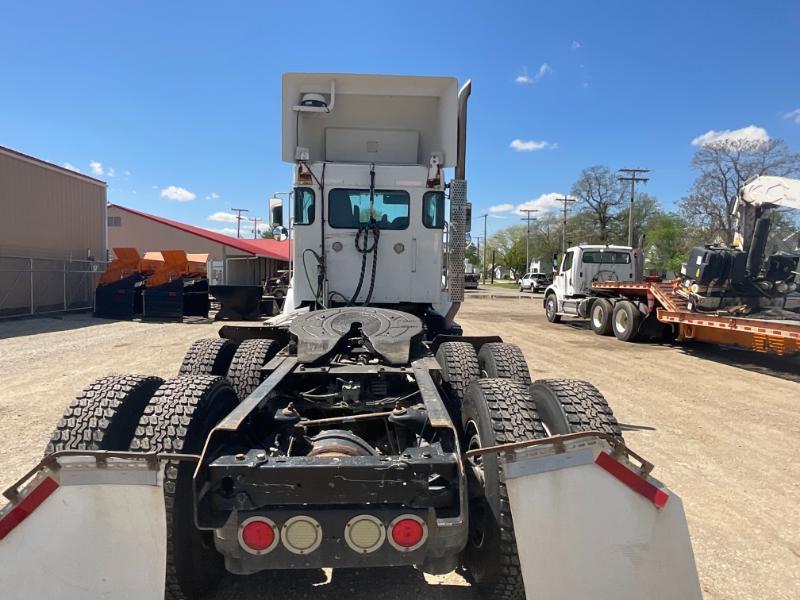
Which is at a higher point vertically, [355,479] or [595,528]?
[355,479]

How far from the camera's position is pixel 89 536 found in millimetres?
1976

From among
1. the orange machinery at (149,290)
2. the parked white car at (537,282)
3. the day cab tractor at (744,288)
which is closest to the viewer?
the day cab tractor at (744,288)

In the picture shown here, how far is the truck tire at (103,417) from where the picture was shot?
247 centimetres

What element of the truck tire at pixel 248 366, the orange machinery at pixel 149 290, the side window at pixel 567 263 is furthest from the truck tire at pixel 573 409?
the orange machinery at pixel 149 290

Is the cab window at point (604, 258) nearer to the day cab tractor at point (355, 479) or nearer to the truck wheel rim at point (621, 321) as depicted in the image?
the truck wheel rim at point (621, 321)

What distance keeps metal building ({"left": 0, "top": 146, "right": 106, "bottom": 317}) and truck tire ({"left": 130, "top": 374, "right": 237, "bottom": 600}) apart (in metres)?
17.3

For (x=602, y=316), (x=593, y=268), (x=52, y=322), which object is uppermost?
(x=593, y=268)

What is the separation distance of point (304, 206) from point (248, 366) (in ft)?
7.15

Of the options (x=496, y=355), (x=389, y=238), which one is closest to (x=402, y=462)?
(x=496, y=355)

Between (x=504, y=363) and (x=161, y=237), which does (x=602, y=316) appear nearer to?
(x=504, y=363)

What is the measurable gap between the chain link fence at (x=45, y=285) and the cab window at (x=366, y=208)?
1505 cm

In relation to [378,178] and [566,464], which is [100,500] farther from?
[378,178]

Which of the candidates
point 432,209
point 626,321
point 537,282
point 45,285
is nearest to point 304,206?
point 432,209

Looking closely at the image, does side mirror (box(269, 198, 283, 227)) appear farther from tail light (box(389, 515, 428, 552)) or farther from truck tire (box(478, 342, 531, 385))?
tail light (box(389, 515, 428, 552))
